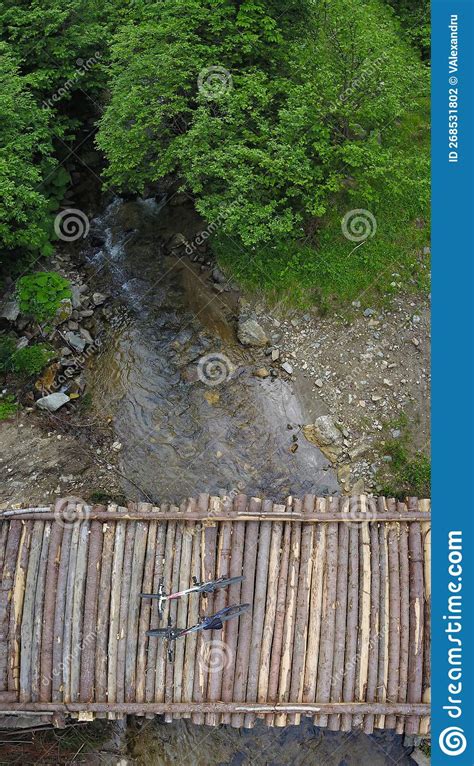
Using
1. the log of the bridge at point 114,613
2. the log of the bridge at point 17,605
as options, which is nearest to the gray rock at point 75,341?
the log of the bridge at point 17,605

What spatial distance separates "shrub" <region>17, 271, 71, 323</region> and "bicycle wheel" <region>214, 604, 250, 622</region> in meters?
8.40

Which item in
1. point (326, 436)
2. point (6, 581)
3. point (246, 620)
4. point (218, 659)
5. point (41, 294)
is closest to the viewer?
Result: point (218, 659)

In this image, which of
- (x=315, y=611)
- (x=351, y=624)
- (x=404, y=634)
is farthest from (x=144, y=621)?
(x=404, y=634)

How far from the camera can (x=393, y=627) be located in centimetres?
922

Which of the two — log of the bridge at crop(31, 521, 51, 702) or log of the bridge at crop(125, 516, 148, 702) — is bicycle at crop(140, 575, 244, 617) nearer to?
log of the bridge at crop(125, 516, 148, 702)

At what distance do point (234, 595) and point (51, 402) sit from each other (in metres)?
6.62

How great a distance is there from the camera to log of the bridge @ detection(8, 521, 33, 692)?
9.15 meters

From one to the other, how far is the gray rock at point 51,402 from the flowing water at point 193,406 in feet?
2.86

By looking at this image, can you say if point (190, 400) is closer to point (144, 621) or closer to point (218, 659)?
point (144, 621)

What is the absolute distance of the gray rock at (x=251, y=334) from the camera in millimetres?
13594

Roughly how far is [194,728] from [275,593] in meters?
4.36

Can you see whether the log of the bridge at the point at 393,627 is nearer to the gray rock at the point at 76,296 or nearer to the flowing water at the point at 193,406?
the flowing water at the point at 193,406

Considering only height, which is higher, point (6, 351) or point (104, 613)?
point (6, 351)

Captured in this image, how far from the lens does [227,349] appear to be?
13758 mm
